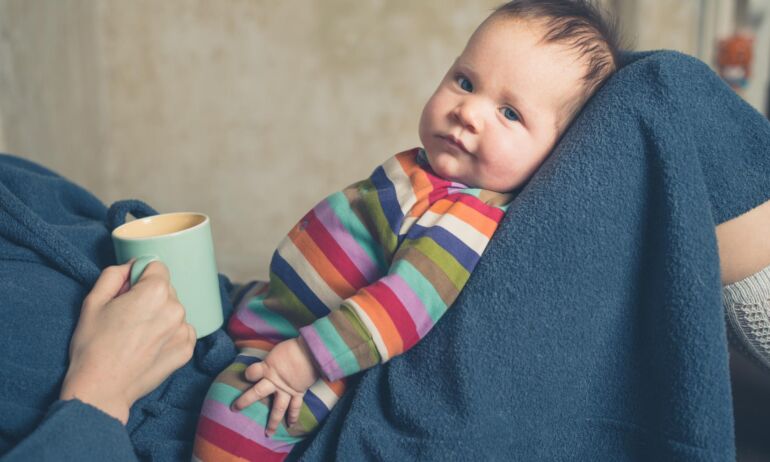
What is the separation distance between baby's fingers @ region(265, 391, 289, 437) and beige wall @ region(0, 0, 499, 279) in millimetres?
1510

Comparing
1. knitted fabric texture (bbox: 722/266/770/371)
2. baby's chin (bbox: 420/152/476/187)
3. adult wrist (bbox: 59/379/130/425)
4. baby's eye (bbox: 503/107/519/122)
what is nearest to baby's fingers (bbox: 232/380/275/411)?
adult wrist (bbox: 59/379/130/425)

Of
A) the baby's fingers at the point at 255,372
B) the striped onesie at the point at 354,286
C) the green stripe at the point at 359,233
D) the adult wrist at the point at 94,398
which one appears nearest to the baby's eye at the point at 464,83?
the striped onesie at the point at 354,286

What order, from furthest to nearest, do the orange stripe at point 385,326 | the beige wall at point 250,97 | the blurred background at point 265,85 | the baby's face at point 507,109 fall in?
the beige wall at point 250,97 < the blurred background at point 265,85 < the baby's face at point 507,109 < the orange stripe at point 385,326

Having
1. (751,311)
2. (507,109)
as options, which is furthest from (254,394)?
(751,311)

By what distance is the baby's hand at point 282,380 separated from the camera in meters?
0.69

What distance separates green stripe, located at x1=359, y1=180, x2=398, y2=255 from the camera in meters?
0.75

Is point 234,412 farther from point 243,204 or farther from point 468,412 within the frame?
point 243,204

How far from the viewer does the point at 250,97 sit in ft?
7.25

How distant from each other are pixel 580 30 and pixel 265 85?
158 cm

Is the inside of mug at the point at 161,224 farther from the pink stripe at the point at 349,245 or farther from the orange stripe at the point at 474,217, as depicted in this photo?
the orange stripe at the point at 474,217

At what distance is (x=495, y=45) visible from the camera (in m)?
0.79

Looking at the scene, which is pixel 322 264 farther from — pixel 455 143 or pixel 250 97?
pixel 250 97

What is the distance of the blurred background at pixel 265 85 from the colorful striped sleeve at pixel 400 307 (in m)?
1.54

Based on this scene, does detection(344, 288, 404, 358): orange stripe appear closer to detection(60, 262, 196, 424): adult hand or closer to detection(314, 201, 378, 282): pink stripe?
detection(314, 201, 378, 282): pink stripe
